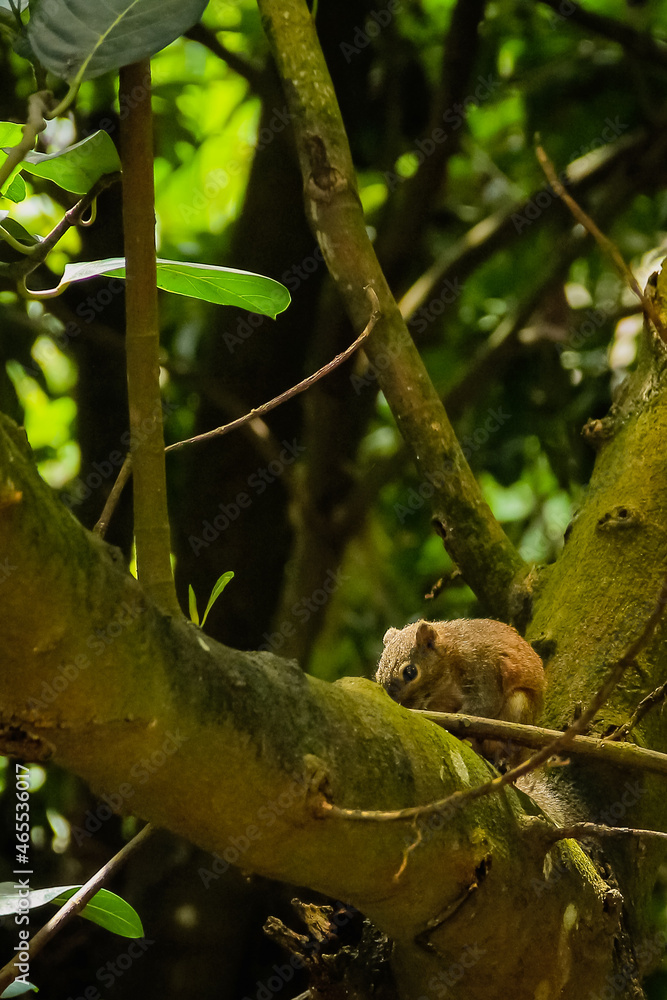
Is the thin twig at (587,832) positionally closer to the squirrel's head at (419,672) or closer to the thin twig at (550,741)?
the thin twig at (550,741)

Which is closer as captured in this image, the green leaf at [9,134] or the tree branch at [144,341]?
the tree branch at [144,341]

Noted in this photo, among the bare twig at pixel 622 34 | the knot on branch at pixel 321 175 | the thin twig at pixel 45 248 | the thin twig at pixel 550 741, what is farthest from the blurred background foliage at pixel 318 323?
the thin twig at pixel 45 248

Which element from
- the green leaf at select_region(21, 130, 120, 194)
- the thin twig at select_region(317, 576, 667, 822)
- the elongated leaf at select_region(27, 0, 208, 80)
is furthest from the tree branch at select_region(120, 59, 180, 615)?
the thin twig at select_region(317, 576, 667, 822)

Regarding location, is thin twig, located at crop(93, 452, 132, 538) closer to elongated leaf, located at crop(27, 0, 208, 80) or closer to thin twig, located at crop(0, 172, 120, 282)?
thin twig, located at crop(0, 172, 120, 282)

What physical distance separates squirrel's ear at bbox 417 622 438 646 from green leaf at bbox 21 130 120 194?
2.19 m

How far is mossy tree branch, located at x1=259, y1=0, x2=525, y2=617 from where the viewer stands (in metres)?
2.51

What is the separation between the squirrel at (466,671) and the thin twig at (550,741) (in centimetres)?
107

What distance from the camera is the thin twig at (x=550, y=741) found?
1.56 meters

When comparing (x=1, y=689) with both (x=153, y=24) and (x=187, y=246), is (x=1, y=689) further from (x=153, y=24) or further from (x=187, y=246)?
(x=187, y=246)

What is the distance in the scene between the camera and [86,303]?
3895mm

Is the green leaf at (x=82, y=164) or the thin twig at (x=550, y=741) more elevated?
the green leaf at (x=82, y=164)

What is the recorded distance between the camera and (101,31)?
116 cm

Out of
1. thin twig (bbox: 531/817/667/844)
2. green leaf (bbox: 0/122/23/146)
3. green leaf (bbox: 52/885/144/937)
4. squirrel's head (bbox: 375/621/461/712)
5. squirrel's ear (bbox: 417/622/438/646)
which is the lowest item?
squirrel's head (bbox: 375/621/461/712)

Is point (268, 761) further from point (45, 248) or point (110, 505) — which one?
point (45, 248)
